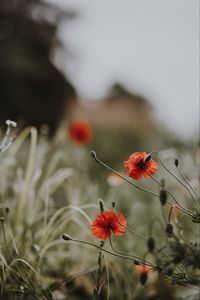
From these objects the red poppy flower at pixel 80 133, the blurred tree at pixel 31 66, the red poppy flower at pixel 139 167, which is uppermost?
the blurred tree at pixel 31 66

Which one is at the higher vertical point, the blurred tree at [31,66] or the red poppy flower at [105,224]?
the blurred tree at [31,66]

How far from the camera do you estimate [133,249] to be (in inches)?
97.6

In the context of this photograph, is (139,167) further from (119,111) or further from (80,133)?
(119,111)

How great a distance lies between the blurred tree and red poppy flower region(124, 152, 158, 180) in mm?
4561

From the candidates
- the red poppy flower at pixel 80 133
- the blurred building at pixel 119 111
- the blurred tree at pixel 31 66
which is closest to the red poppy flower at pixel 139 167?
the red poppy flower at pixel 80 133

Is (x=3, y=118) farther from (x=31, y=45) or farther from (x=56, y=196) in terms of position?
(x=56, y=196)

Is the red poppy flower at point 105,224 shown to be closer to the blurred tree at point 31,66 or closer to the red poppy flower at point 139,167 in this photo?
the red poppy flower at point 139,167

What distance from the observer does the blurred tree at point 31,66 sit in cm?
598

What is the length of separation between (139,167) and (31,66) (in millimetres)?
5142

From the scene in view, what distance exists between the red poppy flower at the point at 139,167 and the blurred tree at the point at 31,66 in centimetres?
456

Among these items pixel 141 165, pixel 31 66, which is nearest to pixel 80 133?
pixel 141 165

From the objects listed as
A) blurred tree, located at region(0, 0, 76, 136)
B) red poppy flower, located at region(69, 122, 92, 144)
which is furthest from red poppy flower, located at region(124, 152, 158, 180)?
blurred tree, located at region(0, 0, 76, 136)

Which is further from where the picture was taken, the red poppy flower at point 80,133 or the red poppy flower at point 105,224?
the red poppy flower at point 80,133

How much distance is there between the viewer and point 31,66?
620 cm
